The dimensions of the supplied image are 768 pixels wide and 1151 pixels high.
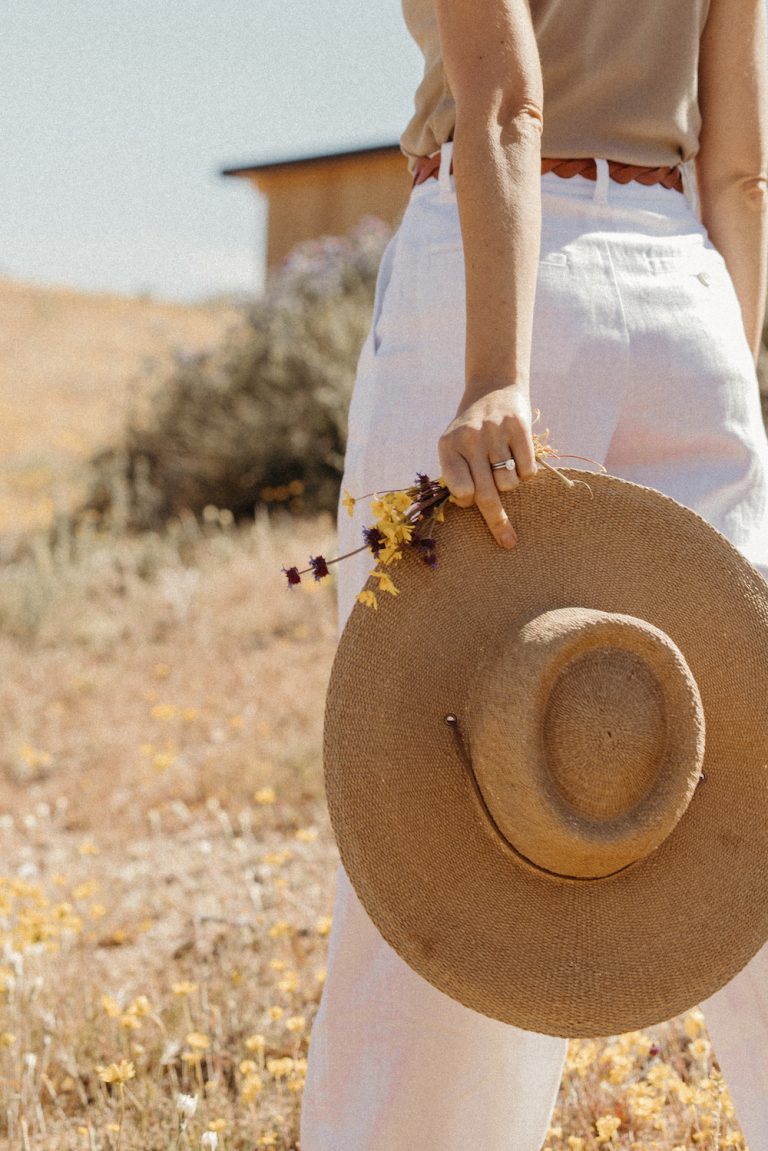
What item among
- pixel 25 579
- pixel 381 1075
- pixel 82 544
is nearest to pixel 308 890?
pixel 381 1075

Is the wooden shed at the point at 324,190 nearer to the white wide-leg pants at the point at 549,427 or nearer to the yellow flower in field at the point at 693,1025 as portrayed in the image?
the yellow flower in field at the point at 693,1025

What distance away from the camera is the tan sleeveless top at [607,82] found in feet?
5.09

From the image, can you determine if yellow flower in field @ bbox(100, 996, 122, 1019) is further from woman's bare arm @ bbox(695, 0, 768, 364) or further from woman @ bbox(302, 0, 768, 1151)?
woman's bare arm @ bbox(695, 0, 768, 364)

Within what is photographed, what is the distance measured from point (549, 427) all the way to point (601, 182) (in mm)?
309

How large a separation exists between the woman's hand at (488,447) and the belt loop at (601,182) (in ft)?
1.09

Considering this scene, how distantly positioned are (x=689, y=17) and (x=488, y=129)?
17.0 inches

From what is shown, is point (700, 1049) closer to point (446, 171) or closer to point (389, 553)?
point (389, 553)

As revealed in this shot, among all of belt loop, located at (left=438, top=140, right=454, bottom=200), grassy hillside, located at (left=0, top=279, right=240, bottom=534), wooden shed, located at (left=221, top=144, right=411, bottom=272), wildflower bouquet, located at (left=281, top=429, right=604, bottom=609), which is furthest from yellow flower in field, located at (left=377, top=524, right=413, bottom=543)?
wooden shed, located at (left=221, top=144, right=411, bottom=272)

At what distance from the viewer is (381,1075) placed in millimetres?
1620

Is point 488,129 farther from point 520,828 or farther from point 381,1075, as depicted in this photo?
point 381,1075

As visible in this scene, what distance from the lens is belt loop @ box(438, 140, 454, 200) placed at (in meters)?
1.53

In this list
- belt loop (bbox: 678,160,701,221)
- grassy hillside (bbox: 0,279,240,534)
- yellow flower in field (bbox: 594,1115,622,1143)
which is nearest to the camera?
belt loop (bbox: 678,160,701,221)

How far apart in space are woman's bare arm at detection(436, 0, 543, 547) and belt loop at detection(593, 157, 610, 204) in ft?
0.40

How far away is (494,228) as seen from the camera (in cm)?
138
